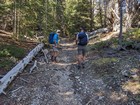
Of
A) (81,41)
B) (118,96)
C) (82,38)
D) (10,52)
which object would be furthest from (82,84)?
(10,52)

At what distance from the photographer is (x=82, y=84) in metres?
11.2

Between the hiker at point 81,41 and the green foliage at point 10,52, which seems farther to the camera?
the green foliage at point 10,52

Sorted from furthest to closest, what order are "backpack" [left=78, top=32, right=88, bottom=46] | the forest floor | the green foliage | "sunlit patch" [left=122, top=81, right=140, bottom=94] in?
the green foliage, "backpack" [left=78, top=32, right=88, bottom=46], "sunlit patch" [left=122, top=81, right=140, bottom=94], the forest floor

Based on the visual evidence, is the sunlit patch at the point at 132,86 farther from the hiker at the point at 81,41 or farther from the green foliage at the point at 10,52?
the green foliage at the point at 10,52

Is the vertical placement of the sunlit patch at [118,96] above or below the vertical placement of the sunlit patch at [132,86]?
below

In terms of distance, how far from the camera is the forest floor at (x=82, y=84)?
9.29 m

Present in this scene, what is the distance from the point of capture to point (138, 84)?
33.4 ft

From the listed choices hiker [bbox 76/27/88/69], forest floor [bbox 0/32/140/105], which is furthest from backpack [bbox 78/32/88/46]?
forest floor [bbox 0/32/140/105]

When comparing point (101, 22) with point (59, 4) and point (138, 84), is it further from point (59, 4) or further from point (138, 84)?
point (138, 84)

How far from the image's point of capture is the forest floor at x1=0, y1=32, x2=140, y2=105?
9289 mm

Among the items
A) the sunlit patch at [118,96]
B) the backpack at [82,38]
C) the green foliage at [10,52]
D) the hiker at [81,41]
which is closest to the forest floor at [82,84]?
the sunlit patch at [118,96]

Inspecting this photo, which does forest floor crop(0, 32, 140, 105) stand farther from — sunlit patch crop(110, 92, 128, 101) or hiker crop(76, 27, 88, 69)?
hiker crop(76, 27, 88, 69)

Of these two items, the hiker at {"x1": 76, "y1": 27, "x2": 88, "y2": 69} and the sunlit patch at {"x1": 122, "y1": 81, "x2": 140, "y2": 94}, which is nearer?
the sunlit patch at {"x1": 122, "y1": 81, "x2": 140, "y2": 94}

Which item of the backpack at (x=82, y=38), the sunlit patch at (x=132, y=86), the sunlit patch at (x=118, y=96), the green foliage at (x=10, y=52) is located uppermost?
the backpack at (x=82, y=38)
